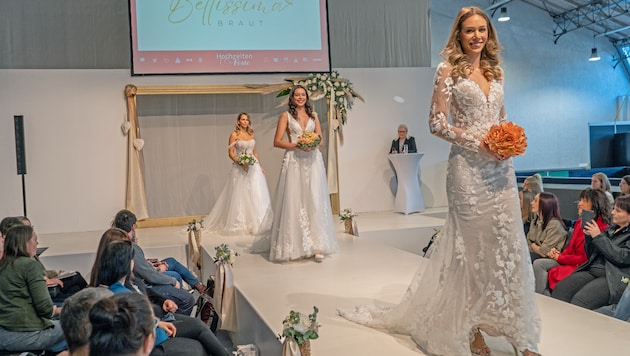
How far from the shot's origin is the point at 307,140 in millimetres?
4977

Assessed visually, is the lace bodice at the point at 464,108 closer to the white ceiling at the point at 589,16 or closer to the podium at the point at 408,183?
the podium at the point at 408,183

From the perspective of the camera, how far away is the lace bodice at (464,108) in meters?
2.59

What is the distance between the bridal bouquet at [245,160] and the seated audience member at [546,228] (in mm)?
3434

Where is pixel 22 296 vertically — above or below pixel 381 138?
below

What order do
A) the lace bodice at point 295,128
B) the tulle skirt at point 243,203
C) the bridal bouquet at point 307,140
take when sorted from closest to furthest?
the bridal bouquet at point 307,140 → the lace bodice at point 295,128 → the tulle skirt at point 243,203

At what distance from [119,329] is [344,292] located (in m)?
2.54

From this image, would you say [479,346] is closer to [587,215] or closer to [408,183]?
[587,215]

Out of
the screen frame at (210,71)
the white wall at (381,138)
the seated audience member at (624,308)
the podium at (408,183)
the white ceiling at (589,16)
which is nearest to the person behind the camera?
the seated audience member at (624,308)

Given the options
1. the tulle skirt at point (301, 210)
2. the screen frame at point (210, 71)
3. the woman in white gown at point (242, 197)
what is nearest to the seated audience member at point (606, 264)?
the tulle skirt at point (301, 210)

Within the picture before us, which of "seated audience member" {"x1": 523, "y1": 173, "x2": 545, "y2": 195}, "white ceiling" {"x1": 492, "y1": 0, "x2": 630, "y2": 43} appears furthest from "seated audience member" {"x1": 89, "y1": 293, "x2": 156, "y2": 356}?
"white ceiling" {"x1": 492, "y1": 0, "x2": 630, "y2": 43}

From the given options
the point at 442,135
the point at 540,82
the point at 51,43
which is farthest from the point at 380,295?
the point at 540,82

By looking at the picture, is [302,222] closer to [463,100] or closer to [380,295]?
[380,295]

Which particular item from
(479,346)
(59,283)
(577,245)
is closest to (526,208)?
(577,245)

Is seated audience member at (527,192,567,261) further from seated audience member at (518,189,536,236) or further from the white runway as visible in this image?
the white runway
